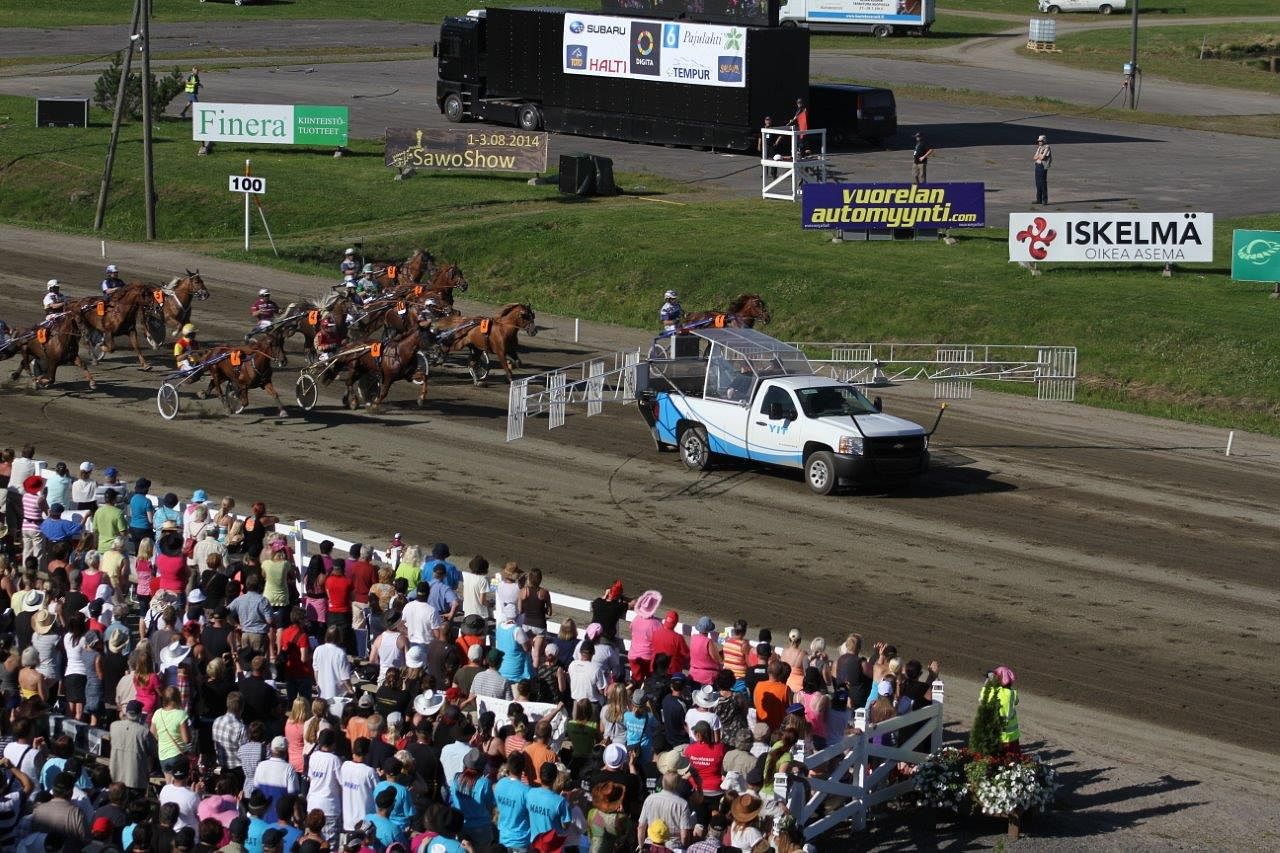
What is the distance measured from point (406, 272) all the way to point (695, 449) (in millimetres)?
10946

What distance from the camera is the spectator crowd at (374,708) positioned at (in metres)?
12.2

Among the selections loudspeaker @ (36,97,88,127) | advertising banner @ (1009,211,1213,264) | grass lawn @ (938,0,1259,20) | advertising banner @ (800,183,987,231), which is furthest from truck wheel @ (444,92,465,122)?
grass lawn @ (938,0,1259,20)

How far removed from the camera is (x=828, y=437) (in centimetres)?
2466

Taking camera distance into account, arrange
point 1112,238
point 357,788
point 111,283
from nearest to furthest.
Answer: point 357,788 < point 111,283 < point 1112,238

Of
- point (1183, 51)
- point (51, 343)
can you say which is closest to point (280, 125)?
point (51, 343)

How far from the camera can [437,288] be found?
3375cm

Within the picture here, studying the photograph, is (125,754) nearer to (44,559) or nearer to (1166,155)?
(44,559)

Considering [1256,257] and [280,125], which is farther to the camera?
[280,125]

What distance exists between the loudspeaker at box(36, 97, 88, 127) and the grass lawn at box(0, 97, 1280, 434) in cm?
276

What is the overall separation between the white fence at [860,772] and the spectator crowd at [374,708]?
0.17 m


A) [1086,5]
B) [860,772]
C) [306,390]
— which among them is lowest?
[860,772]

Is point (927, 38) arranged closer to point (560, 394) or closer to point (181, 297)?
point (181, 297)

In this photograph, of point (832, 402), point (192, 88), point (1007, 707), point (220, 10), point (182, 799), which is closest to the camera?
point (182, 799)

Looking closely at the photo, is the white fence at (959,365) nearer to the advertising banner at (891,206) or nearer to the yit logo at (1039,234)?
the yit logo at (1039,234)
